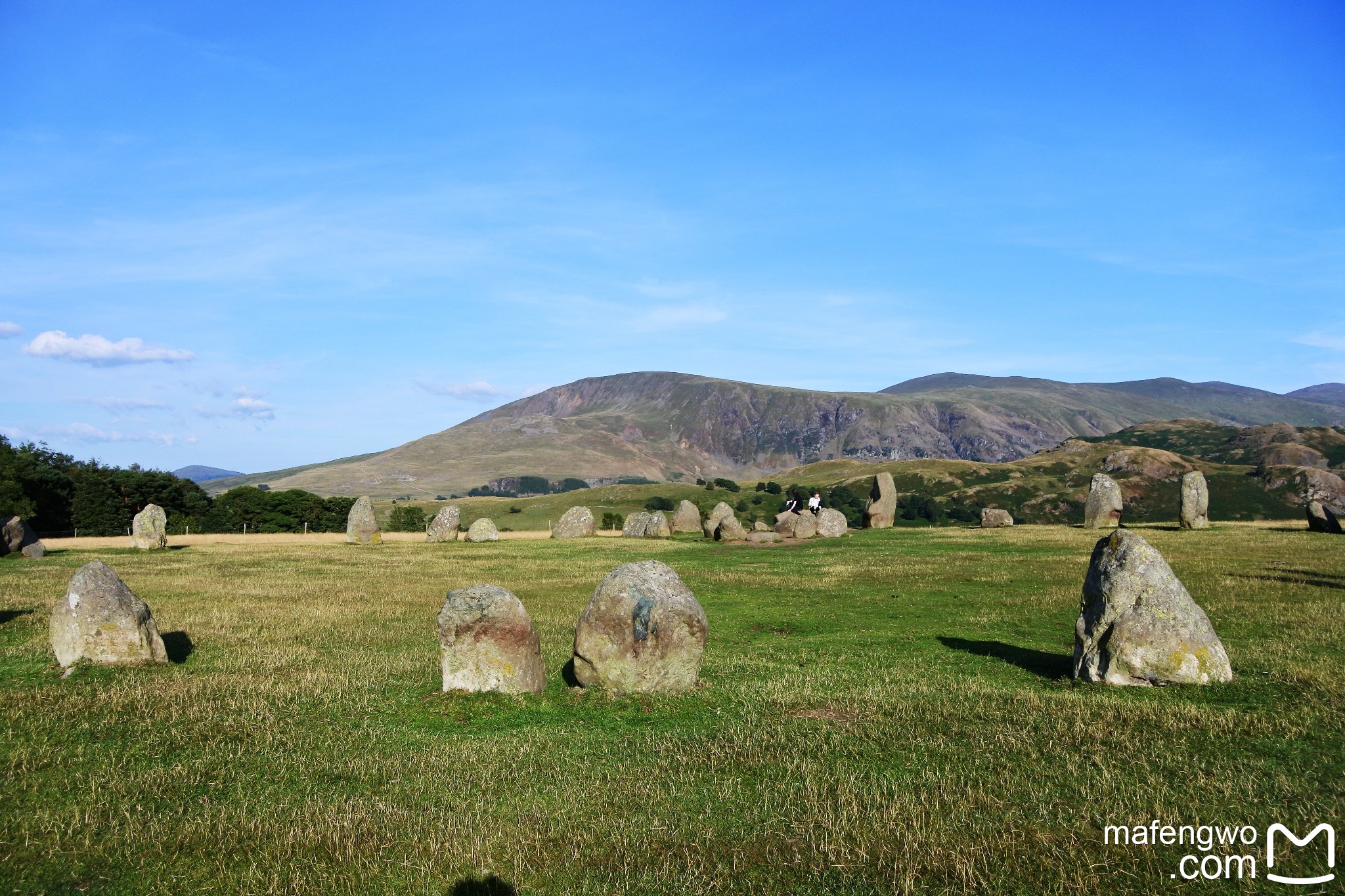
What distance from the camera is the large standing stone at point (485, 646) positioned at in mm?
13453

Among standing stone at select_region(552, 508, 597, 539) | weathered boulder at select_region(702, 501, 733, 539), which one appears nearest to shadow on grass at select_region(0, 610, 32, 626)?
weathered boulder at select_region(702, 501, 733, 539)

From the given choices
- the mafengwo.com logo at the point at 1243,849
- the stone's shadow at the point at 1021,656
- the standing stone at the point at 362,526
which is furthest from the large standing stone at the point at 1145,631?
the standing stone at the point at 362,526

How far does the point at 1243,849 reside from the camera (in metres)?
7.44

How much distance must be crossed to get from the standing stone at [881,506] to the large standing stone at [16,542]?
44744mm

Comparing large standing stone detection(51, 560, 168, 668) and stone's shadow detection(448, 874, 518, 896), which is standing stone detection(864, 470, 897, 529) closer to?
large standing stone detection(51, 560, 168, 668)

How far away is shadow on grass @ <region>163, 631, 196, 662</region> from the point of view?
17.1 m

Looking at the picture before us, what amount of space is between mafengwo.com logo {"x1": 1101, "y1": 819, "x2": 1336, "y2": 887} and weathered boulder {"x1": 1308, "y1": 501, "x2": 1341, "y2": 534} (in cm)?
3943

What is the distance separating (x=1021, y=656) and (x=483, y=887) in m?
12.4

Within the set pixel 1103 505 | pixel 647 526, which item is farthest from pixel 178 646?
pixel 1103 505

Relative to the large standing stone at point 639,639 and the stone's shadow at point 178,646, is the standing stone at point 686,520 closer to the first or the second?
the stone's shadow at point 178,646

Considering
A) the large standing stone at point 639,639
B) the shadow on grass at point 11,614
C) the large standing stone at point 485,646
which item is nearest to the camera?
the large standing stone at point 485,646

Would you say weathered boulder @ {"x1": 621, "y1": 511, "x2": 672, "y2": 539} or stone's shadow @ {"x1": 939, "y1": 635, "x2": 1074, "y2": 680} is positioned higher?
weathered boulder @ {"x1": 621, "y1": 511, "x2": 672, "y2": 539}

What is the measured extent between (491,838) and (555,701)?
5.31 metres

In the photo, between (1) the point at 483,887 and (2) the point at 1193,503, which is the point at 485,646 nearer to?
(1) the point at 483,887
